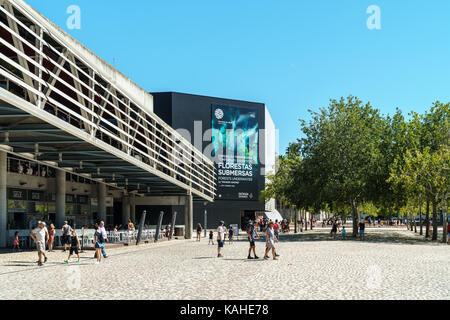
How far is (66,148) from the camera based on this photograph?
83.3ft

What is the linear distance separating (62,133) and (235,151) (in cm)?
4882

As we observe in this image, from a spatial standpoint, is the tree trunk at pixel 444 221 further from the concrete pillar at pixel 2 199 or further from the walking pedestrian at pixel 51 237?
the concrete pillar at pixel 2 199

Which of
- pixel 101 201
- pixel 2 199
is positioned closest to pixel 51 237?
pixel 2 199

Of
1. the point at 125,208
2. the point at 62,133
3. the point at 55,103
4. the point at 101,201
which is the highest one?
the point at 55,103

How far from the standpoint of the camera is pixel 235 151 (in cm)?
6944

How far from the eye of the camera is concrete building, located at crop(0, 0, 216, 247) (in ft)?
61.1

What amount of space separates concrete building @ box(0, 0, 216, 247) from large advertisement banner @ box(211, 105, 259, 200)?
1999cm

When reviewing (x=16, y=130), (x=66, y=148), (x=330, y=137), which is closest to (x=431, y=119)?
(x=330, y=137)

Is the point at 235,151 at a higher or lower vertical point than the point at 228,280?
higher

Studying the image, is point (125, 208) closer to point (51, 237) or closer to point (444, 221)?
point (51, 237)

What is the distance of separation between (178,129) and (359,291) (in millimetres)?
55607

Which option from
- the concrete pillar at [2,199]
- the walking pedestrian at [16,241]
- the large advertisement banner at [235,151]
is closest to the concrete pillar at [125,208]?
the concrete pillar at [2,199]
